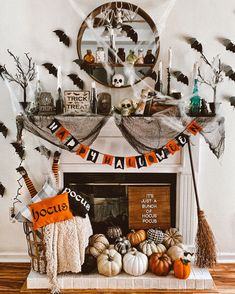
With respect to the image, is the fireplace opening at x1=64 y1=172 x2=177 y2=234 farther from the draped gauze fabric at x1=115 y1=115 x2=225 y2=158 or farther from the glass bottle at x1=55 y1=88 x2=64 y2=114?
the glass bottle at x1=55 y1=88 x2=64 y2=114

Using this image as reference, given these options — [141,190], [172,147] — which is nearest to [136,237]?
[141,190]

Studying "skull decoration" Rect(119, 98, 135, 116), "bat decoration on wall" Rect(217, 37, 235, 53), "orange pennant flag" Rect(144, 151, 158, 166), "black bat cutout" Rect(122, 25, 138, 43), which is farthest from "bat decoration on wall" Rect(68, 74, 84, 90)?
"bat decoration on wall" Rect(217, 37, 235, 53)

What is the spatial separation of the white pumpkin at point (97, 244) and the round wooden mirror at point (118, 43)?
3.83 ft

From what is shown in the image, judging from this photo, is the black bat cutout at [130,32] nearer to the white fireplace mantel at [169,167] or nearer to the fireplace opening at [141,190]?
the white fireplace mantel at [169,167]

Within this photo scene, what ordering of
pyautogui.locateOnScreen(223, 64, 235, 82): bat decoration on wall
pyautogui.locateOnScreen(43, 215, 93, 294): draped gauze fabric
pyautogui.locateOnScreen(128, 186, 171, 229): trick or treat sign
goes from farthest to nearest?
pyautogui.locateOnScreen(128, 186, 171, 229): trick or treat sign < pyautogui.locateOnScreen(223, 64, 235, 82): bat decoration on wall < pyautogui.locateOnScreen(43, 215, 93, 294): draped gauze fabric

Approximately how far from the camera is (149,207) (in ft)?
12.1

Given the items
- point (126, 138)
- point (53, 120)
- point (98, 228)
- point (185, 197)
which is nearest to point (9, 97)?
point (53, 120)

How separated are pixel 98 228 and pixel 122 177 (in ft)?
1.54

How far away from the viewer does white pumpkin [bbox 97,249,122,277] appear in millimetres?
3303

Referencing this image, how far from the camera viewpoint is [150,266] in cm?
337

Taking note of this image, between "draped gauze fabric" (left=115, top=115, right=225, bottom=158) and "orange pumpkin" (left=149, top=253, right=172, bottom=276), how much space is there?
0.78m

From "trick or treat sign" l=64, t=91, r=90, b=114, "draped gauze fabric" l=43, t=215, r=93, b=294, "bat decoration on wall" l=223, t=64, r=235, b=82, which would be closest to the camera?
"draped gauze fabric" l=43, t=215, r=93, b=294

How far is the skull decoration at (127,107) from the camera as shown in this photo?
10.9 ft

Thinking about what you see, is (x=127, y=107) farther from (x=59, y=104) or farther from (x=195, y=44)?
(x=195, y=44)
